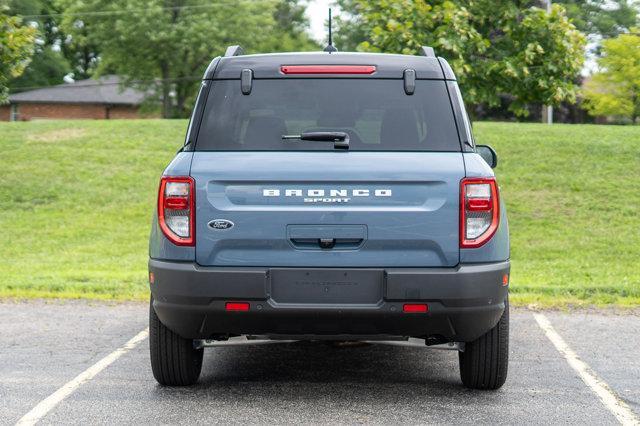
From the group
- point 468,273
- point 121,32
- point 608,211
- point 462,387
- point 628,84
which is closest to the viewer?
point 468,273

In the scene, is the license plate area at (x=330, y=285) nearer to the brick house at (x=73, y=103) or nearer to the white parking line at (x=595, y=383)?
the white parking line at (x=595, y=383)

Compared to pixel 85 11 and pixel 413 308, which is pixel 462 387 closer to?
pixel 413 308

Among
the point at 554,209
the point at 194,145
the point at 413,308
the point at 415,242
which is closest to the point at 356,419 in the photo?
the point at 413,308

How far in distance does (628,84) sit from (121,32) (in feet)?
77.7

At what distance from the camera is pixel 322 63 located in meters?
5.70

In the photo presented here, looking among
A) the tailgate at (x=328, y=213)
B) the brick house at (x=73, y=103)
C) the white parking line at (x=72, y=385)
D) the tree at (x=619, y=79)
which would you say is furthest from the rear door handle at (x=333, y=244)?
the brick house at (x=73, y=103)

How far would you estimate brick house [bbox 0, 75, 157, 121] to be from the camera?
197 feet

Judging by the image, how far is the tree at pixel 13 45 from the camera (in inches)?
693

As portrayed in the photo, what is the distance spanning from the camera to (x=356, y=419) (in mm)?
5293

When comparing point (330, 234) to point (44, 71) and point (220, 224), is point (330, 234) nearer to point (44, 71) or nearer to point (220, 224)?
point (220, 224)

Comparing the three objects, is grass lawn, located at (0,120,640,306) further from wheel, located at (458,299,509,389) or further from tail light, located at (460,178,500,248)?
tail light, located at (460,178,500,248)

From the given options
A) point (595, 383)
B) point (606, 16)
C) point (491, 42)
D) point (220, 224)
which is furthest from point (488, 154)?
point (606, 16)

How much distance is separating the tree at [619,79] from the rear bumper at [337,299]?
110 ft

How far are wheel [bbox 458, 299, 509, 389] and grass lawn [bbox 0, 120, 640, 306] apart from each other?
4.47m
